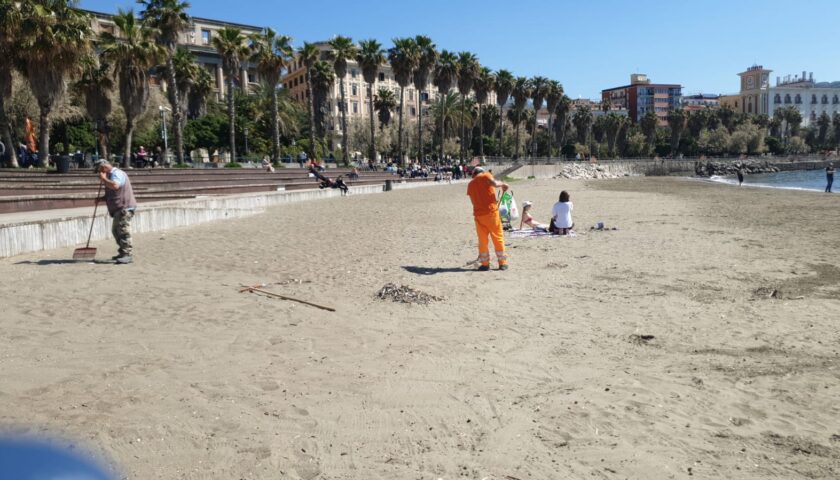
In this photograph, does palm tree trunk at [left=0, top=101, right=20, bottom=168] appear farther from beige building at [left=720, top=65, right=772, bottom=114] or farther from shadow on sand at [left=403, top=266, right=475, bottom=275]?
beige building at [left=720, top=65, right=772, bottom=114]

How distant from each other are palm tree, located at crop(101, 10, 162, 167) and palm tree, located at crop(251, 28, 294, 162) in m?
12.7

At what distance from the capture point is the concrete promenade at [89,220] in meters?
10.6

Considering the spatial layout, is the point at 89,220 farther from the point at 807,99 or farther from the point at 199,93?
the point at 807,99

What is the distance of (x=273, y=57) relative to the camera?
43.1m

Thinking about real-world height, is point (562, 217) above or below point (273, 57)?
below

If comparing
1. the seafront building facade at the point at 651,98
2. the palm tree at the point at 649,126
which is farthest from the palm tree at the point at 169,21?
the seafront building facade at the point at 651,98

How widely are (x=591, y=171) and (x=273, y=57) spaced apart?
167ft

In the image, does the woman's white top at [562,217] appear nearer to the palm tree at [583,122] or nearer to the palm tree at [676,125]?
the palm tree at [583,122]

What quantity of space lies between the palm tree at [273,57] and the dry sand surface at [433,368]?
3451cm

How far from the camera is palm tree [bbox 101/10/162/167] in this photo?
29453 mm

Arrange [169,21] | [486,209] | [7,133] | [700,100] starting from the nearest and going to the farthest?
[486,209], [7,133], [169,21], [700,100]

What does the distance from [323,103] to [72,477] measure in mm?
71239

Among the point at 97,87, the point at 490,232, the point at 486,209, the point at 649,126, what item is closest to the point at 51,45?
the point at 97,87

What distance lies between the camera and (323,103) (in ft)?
228
